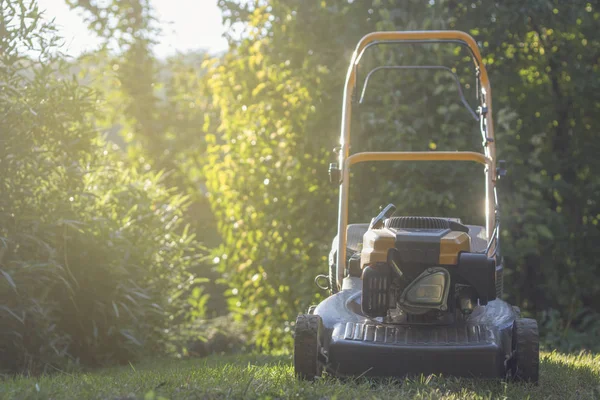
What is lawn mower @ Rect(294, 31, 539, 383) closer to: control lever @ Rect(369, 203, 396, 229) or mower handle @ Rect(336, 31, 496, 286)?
control lever @ Rect(369, 203, 396, 229)

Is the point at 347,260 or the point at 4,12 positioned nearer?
the point at 347,260

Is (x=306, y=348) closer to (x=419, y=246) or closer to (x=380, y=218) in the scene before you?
(x=419, y=246)

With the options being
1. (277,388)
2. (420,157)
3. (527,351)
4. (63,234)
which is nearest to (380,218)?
(420,157)

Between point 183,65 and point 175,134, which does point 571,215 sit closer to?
point 175,134

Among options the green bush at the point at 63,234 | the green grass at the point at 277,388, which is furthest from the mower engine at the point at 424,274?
the green bush at the point at 63,234

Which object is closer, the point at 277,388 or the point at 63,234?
the point at 277,388

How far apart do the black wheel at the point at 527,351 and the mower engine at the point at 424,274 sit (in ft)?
0.71

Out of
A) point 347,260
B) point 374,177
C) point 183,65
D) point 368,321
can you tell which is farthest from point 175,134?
point 368,321

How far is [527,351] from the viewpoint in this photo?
4.00m

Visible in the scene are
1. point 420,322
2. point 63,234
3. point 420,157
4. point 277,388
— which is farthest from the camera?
point 63,234

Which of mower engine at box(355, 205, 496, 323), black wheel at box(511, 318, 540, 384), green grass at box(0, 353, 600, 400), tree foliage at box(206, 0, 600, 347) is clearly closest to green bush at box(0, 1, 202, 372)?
tree foliage at box(206, 0, 600, 347)

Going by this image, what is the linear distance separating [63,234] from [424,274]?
3241 mm

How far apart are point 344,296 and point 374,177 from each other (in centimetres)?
310

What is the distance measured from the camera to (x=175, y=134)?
1565 centimetres
